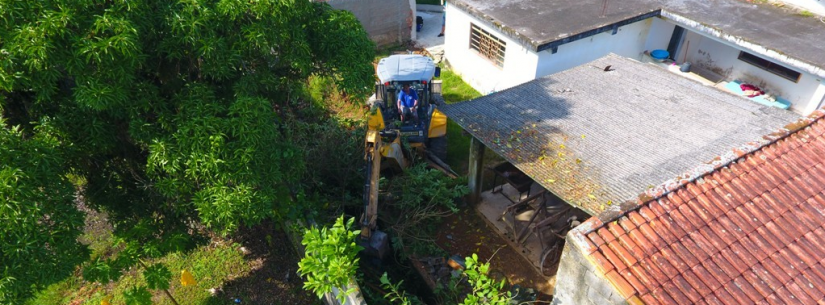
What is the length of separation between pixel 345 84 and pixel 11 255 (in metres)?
4.29

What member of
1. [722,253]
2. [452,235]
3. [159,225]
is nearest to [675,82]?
[452,235]

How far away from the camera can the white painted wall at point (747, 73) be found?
13117 millimetres

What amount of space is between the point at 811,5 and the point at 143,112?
19.0 m

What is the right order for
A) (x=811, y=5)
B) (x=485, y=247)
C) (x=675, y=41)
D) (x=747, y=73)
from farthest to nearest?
(x=675, y=41) < (x=747, y=73) < (x=811, y=5) < (x=485, y=247)

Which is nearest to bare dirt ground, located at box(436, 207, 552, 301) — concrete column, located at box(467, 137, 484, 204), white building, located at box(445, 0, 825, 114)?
concrete column, located at box(467, 137, 484, 204)

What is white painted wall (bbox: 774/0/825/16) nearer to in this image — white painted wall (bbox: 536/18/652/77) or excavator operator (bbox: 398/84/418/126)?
white painted wall (bbox: 536/18/652/77)

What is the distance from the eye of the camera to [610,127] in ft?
30.0

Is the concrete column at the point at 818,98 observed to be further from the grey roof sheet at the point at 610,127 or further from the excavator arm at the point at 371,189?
the excavator arm at the point at 371,189

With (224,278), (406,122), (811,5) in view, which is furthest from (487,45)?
(224,278)

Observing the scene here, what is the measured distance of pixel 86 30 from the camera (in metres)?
4.87

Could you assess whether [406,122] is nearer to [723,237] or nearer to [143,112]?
[143,112]

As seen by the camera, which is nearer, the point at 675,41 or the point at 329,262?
the point at 329,262

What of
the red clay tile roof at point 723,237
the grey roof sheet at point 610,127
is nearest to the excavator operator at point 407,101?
the grey roof sheet at point 610,127

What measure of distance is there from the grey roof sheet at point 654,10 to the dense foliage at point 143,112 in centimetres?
800
